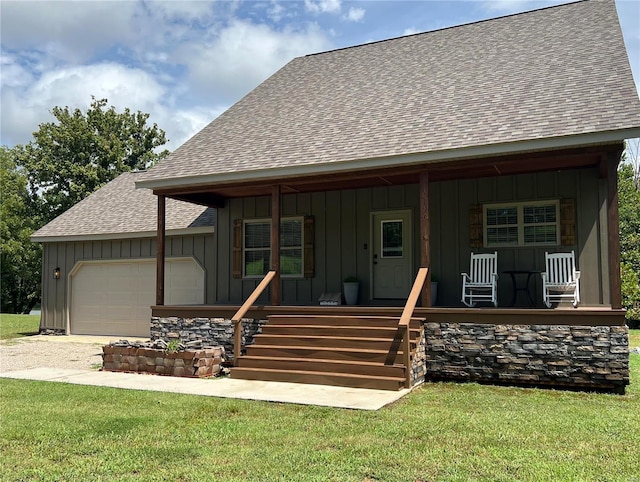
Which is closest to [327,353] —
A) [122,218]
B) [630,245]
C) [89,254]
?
[122,218]

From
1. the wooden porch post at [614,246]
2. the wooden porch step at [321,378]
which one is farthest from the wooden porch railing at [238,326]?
the wooden porch post at [614,246]

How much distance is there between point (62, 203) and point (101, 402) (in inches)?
989

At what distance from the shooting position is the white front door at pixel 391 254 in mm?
10508

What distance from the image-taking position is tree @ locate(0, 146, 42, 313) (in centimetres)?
2619

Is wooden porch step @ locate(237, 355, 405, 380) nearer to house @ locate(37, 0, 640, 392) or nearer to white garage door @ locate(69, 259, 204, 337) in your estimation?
house @ locate(37, 0, 640, 392)

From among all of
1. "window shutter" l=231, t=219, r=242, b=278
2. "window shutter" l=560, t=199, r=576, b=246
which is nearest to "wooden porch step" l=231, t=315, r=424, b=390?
"window shutter" l=560, t=199, r=576, b=246

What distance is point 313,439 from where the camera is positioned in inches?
186

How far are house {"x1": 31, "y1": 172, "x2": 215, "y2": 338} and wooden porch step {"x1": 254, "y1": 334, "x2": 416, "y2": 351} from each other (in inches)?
183

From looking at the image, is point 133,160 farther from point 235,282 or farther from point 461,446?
point 461,446

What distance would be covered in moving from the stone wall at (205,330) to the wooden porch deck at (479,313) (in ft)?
0.39

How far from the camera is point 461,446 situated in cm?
449

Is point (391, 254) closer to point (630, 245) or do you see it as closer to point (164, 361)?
point (164, 361)

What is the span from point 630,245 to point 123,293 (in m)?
17.6

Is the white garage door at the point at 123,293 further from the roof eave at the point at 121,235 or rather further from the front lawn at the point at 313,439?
the front lawn at the point at 313,439
